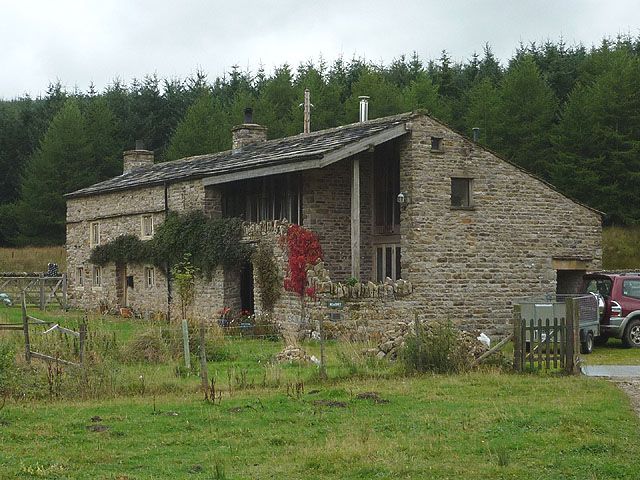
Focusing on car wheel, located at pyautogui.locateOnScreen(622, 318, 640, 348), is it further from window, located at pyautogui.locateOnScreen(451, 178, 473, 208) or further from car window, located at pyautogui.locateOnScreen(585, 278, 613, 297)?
window, located at pyautogui.locateOnScreen(451, 178, 473, 208)

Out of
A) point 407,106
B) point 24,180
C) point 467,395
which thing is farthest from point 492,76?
point 467,395

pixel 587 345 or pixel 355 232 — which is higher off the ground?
pixel 355 232

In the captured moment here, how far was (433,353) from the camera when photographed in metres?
16.4

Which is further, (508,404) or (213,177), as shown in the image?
(213,177)

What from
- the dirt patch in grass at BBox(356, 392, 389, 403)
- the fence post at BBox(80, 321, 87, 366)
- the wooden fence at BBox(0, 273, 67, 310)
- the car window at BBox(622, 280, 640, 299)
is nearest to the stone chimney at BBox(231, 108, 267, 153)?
the wooden fence at BBox(0, 273, 67, 310)

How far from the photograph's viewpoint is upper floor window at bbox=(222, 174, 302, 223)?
2794cm

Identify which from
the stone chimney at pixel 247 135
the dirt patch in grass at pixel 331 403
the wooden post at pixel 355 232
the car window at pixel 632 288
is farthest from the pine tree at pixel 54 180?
the dirt patch in grass at pixel 331 403

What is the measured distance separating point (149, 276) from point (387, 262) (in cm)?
1030

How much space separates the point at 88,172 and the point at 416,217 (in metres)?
41.4

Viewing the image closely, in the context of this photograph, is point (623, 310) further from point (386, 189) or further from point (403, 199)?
point (386, 189)

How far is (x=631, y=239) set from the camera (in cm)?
4378

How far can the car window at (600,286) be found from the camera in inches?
944

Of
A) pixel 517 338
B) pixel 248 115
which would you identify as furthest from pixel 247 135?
pixel 517 338

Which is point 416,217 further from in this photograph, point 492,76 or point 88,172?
point 492,76
